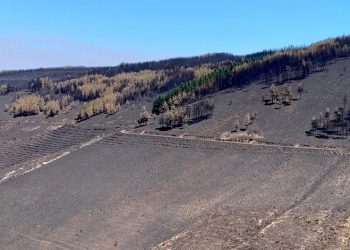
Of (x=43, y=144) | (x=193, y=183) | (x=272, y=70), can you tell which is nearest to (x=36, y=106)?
(x=43, y=144)

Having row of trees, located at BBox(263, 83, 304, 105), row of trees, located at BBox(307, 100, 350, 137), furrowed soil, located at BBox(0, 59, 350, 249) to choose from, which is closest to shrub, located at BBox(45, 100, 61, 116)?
furrowed soil, located at BBox(0, 59, 350, 249)

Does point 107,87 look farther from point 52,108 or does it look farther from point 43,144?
point 43,144

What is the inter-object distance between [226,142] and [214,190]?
19.0 meters

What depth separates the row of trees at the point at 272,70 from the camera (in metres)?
108

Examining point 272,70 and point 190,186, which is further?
point 272,70

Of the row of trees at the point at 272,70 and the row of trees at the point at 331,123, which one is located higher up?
the row of trees at the point at 272,70

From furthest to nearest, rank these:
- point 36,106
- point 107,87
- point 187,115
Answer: point 107,87 → point 36,106 → point 187,115

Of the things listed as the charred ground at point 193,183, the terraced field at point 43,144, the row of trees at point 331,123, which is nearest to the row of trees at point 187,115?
the charred ground at point 193,183

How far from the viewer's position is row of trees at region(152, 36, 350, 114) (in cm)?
10821

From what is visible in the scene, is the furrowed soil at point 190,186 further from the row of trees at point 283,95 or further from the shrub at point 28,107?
the shrub at point 28,107

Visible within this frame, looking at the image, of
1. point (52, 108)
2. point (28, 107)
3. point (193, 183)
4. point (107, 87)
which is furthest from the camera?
point (107, 87)

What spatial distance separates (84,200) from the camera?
2346 inches

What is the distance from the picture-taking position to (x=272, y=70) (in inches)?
4513

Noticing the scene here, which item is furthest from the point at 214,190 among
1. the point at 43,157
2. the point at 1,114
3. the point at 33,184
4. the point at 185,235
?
the point at 1,114
